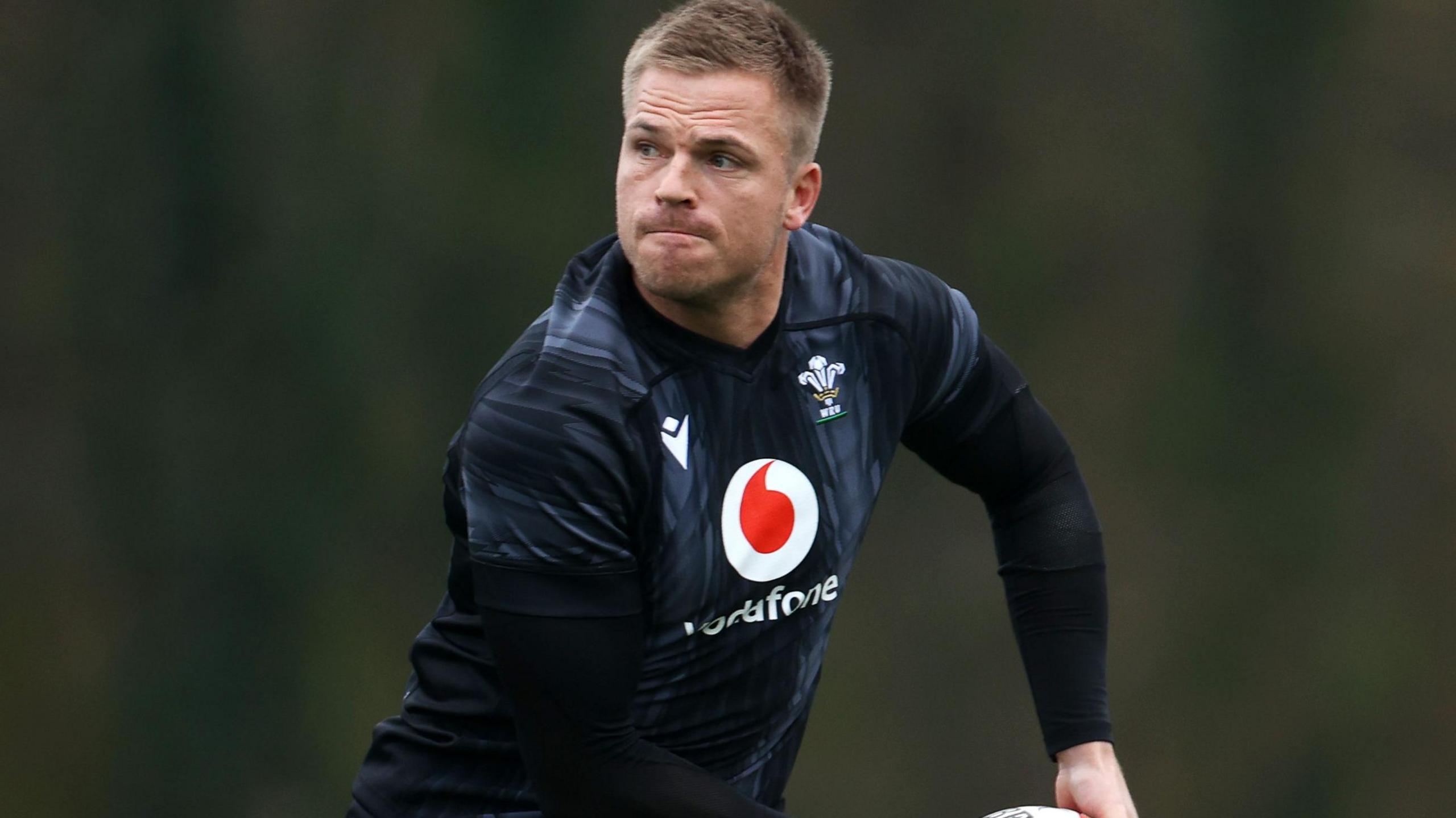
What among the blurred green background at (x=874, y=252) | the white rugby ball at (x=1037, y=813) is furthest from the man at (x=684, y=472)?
the blurred green background at (x=874, y=252)

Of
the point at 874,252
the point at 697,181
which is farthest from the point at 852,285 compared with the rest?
the point at 874,252

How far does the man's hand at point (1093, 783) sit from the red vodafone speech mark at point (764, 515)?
0.73 m

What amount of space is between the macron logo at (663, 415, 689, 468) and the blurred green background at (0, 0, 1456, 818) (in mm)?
2404

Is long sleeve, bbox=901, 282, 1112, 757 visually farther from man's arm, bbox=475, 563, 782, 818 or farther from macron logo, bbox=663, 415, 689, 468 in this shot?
man's arm, bbox=475, 563, 782, 818

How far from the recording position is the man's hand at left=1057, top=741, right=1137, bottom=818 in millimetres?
2982

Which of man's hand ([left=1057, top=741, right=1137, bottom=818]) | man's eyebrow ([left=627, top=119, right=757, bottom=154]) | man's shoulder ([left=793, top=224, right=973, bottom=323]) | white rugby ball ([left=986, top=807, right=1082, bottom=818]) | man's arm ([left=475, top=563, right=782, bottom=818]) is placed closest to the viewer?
man's arm ([left=475, top=563, right=782, bottom=818])

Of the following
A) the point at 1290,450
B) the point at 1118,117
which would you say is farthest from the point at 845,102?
the point at 1290,450

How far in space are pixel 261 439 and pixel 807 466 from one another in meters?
2.47

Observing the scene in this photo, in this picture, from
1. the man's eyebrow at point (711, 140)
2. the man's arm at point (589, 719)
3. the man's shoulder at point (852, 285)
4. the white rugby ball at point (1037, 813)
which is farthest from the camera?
the man's shoulder at point (852, 285)

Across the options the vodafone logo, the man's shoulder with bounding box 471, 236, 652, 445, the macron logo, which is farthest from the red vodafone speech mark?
the man's shoulder with bounding box 471, 236, 652, 445

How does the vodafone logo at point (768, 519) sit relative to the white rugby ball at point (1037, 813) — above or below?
above

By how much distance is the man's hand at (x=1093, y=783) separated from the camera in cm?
298

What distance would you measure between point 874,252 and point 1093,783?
2.37 m

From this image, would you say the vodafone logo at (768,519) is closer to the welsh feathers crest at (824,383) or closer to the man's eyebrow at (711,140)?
the welsh feathers crest at (824,383)
